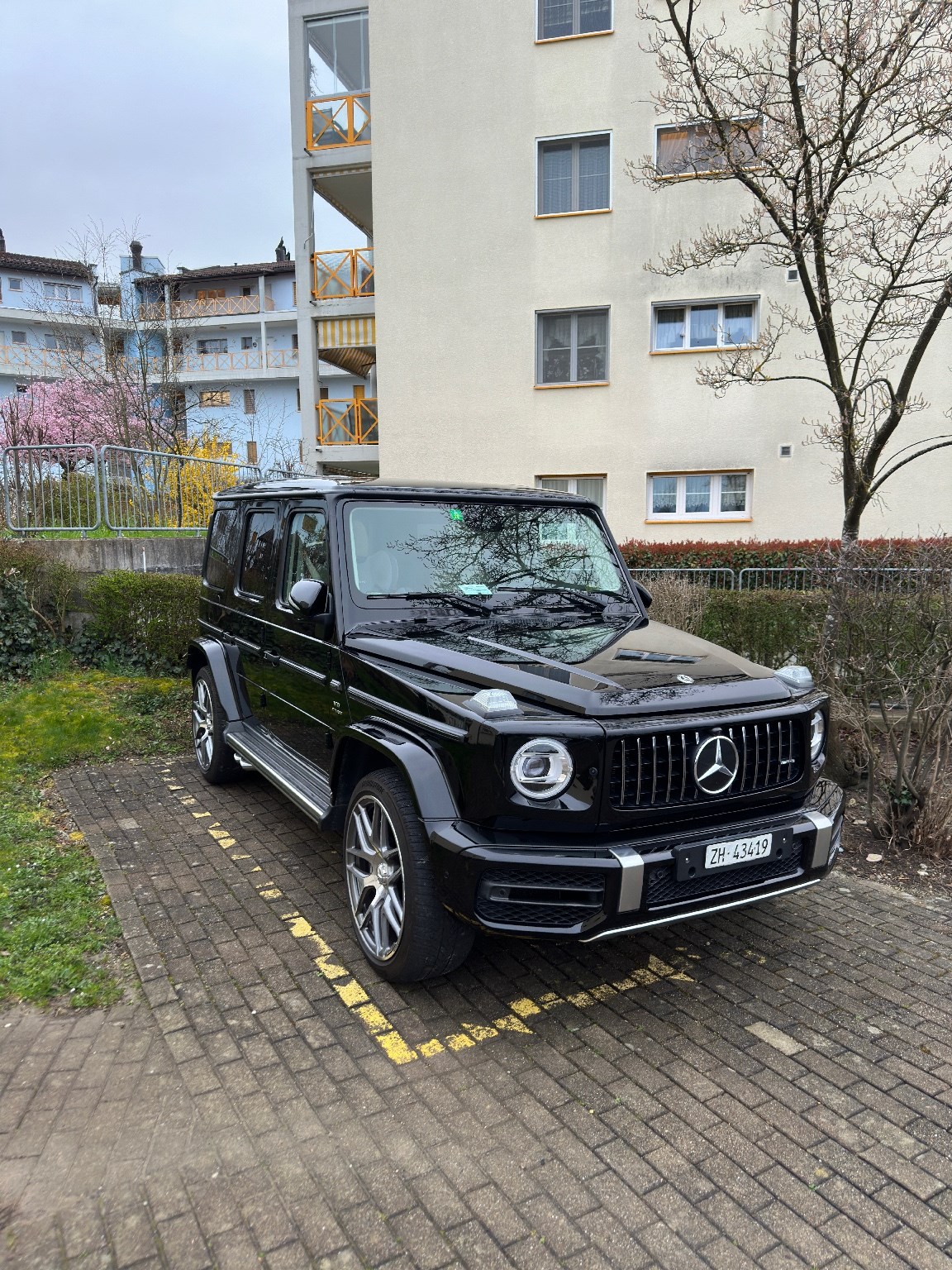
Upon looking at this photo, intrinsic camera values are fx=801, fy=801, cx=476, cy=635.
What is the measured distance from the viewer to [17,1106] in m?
2.64

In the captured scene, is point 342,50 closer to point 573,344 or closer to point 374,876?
point 573,344

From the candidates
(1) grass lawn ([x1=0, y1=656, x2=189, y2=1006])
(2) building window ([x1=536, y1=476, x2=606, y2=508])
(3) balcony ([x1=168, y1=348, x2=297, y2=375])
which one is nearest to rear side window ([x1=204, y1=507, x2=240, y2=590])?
(1) grass lawn ([x1=0, y1=656, x2=189, y2=1006])

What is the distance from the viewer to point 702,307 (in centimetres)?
1552

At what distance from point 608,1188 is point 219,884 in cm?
260

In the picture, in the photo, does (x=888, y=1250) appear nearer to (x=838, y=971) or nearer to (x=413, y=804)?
(x=838, y=971)

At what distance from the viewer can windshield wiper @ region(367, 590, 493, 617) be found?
3.96 m

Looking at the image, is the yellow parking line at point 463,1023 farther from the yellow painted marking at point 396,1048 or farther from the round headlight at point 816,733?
the round headlight at point 816,733

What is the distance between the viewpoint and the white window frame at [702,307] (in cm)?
1520

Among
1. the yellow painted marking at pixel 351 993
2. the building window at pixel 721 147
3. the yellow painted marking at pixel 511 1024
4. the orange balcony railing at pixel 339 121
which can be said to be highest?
the orange balcony railing at pixel 339 121

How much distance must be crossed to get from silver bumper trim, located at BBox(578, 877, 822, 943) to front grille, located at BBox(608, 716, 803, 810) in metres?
0.39

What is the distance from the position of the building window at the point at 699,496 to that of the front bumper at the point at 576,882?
1354 cm

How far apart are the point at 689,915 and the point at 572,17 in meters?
17.9

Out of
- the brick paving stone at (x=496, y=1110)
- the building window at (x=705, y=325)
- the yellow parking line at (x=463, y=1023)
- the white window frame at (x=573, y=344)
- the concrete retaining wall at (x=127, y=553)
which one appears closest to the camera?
the brick paving stone at (x=496, y=1110)

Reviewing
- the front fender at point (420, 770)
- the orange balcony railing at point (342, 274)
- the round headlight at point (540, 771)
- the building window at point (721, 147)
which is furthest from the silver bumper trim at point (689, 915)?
the orange balcony railing at point (342, 274)
